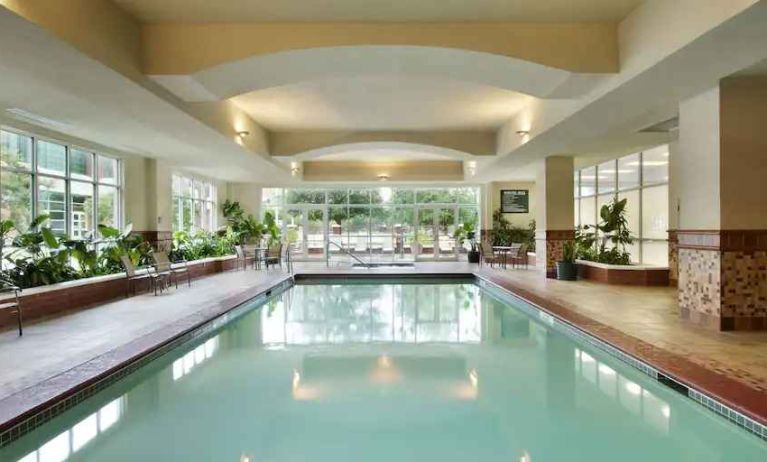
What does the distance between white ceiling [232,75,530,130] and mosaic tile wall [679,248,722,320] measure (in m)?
3.46

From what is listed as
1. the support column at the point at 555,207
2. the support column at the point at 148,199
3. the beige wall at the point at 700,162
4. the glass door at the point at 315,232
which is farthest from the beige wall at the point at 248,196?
the beige wall at the point at 700,162

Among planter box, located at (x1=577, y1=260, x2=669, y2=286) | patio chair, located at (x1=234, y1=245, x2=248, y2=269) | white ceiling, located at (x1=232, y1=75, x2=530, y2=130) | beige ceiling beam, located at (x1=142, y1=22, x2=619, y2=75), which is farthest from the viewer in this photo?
patio chair, located at (x1=234, y1=245, x2=248, y2=269)

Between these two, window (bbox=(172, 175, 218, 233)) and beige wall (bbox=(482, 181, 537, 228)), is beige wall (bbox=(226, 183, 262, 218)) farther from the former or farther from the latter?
beige wall (bbox=(482, 181, 537, 228))

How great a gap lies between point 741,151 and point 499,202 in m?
11.1

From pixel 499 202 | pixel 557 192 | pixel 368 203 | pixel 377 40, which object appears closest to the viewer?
pixel 377 40

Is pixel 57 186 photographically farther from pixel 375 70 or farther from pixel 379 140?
pixel 375 70

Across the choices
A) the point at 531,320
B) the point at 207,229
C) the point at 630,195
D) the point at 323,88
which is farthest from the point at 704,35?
the point at 207,229

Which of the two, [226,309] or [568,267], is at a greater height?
[568,267]

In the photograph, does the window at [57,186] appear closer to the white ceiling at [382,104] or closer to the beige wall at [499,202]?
the white ceiling at [382,104]

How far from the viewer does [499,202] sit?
1658 cm

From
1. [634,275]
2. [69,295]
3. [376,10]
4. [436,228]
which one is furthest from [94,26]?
[436,228]

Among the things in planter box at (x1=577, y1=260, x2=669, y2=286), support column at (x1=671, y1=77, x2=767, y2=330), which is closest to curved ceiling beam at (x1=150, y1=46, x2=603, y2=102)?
support column at (x1=671, y1=77, x2=767, y2=330)

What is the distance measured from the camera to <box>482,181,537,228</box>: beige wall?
1652 centimetres

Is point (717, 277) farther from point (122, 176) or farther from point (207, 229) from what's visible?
point (207, 229)
